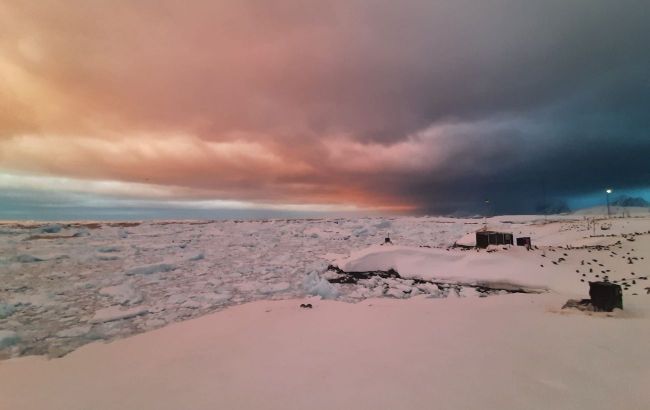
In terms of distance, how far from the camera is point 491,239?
15055 millimetres

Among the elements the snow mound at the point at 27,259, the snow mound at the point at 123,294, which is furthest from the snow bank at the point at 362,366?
the snow mound at the point at 27,259

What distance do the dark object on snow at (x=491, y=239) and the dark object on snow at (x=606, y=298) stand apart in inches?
360

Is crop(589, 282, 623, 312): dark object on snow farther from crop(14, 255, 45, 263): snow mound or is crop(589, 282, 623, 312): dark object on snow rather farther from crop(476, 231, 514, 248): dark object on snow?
crop(14, 255, 45, 263): snow mound

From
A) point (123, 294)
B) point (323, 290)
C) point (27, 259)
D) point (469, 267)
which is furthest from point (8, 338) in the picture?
point (27, 259)

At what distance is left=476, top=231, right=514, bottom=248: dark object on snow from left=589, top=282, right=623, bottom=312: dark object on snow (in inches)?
360

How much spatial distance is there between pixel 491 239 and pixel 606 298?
34.9 ft

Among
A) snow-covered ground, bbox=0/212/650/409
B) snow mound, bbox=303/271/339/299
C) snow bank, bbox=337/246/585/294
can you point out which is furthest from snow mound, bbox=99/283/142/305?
snow bank, bbox=337/246/585/294

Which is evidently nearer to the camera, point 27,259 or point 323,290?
point 323,290

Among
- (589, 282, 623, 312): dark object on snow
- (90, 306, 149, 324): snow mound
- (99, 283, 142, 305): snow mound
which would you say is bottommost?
(90, 306, 149, 324): snow mound

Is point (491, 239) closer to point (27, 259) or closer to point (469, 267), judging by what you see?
point (469, 267)

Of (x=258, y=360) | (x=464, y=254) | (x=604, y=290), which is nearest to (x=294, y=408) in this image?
(x=258, y=360)

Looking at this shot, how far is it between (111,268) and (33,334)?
22.4 feet

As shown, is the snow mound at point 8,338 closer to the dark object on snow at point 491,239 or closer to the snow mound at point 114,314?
the snow mound at point 114,314

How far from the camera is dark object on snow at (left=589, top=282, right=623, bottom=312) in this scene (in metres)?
4.92
